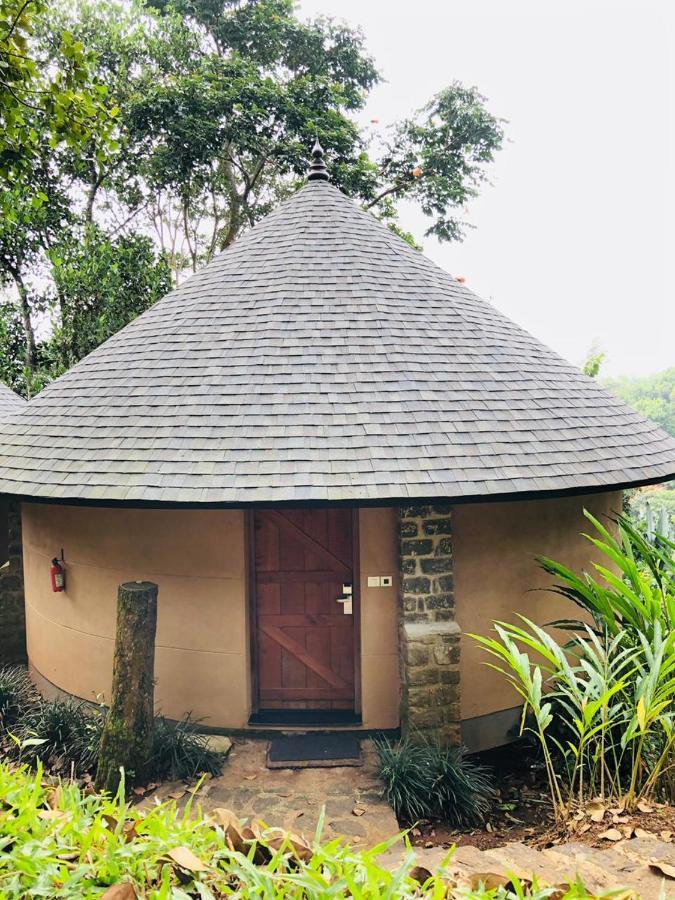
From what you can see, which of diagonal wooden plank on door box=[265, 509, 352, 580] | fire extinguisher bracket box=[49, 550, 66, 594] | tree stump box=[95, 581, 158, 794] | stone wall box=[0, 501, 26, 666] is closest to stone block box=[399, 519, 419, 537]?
diagonal wooden plank on door box=[265, 509, 352, 580]

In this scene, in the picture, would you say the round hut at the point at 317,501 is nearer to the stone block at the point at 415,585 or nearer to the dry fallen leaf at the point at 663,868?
the stone block at the point at 415,585

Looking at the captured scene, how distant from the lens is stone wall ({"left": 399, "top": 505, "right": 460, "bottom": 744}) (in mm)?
4352

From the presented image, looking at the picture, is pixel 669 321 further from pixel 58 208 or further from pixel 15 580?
pixel 15 580

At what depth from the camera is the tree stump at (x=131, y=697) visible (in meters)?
4.02

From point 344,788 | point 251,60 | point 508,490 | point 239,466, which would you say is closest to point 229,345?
point 239,466

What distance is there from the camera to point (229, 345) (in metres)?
5.64

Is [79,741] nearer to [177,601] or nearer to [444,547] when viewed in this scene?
[177,601]

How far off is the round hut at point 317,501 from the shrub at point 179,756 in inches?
20.9

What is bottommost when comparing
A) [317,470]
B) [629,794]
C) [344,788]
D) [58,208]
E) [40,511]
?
[344,788]

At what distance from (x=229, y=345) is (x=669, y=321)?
82.7 metres

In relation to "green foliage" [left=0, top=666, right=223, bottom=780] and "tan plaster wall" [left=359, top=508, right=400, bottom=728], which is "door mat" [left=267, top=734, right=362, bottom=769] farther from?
"green foliage" [left=0, top=666, right=223, bottom=780]

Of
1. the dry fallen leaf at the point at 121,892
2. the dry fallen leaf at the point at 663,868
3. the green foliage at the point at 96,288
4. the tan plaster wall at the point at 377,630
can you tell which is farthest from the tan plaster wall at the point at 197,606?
the green foliage at the point at 96,288

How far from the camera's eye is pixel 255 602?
520 centimetres

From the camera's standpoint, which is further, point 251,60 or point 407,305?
point 251,60
